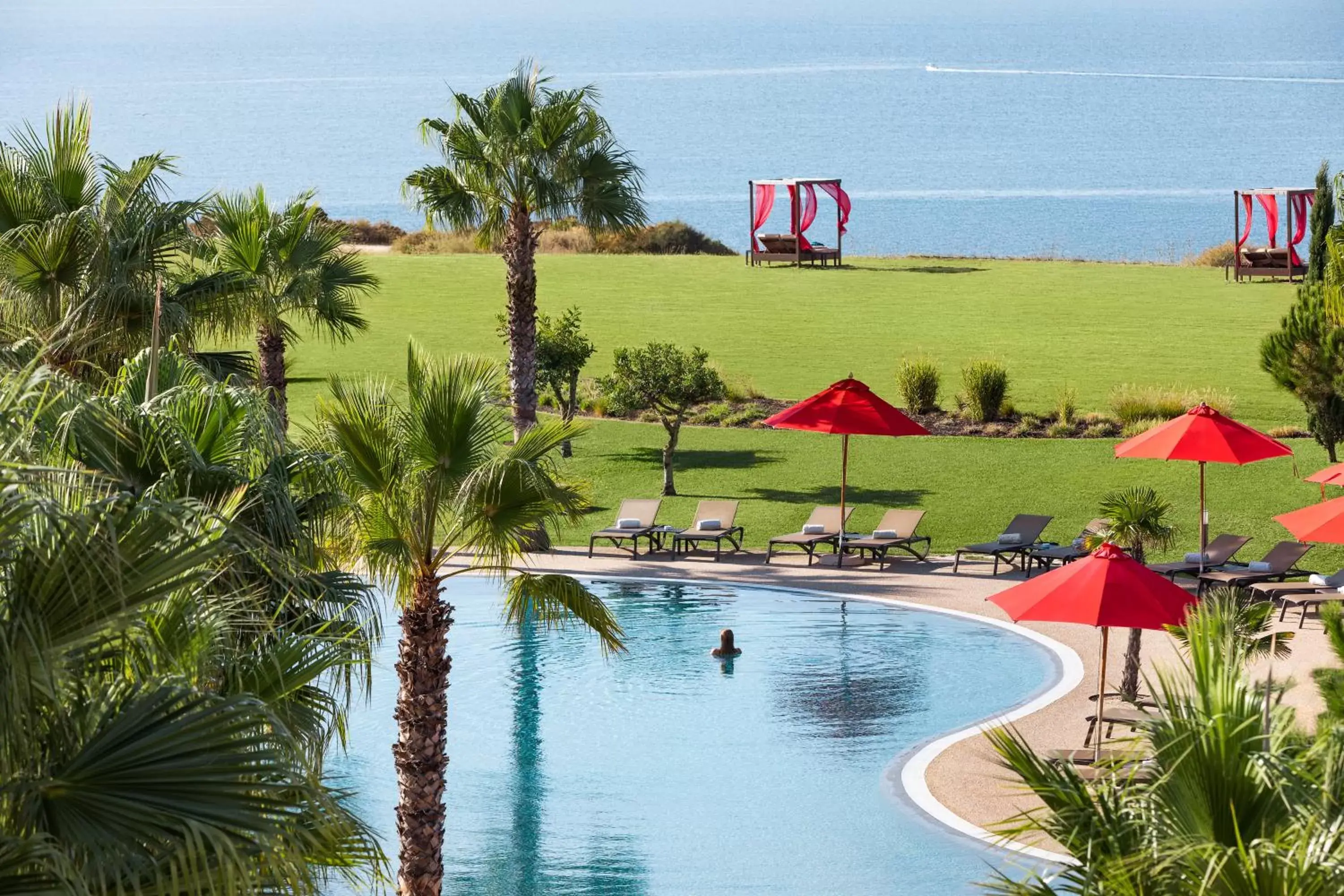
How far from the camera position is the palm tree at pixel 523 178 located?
23797mm

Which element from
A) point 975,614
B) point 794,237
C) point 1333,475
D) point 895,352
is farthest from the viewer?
point 794,237

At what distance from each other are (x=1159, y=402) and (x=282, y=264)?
17.4m

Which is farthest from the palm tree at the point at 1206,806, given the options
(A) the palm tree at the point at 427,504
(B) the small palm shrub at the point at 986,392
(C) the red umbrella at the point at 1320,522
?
(B) the small palm shrub at the point at 986,392

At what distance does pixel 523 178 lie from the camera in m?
23.9

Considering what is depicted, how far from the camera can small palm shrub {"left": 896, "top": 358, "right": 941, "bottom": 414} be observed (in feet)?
109

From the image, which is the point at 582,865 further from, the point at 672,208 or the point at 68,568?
the point at 672,208

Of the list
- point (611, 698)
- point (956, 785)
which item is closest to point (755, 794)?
point (956, 785)

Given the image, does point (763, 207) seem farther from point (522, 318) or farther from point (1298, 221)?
point (522, 318)

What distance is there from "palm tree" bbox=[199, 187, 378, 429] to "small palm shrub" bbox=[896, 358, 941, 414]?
38.2 feet

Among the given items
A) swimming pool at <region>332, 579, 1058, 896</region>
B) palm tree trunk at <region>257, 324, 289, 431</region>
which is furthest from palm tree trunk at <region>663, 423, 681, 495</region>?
palm tree trunk at <region>257, 324, 289, 431</region>

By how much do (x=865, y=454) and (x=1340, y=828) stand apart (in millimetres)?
24656

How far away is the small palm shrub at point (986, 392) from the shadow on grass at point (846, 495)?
4.78m

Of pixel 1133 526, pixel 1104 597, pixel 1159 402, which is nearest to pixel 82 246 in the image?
pixel 1104 597

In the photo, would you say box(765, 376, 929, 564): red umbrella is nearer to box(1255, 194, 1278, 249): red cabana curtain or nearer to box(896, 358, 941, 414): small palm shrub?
box(896, 358, 941, 414): small palm shrub
